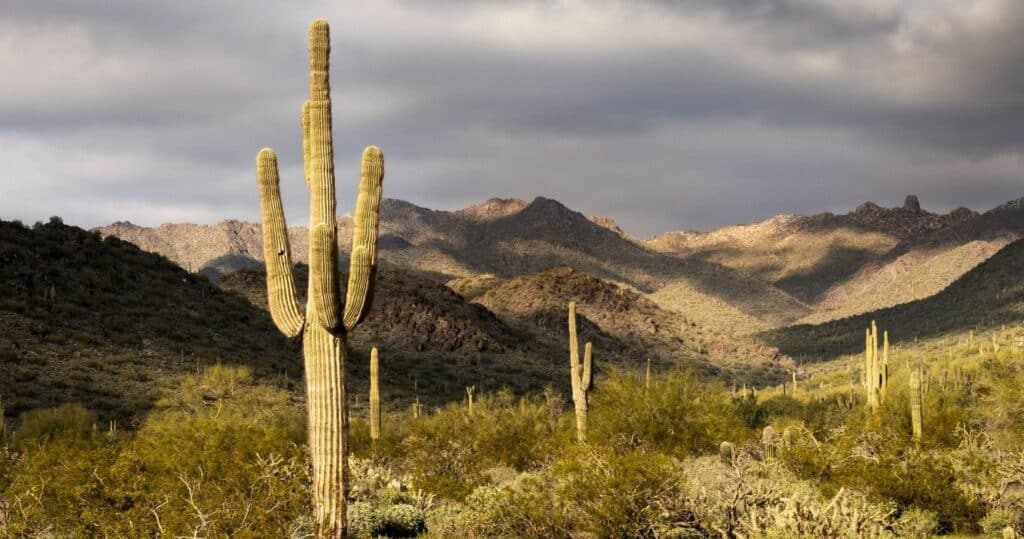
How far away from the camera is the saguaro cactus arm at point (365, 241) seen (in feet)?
41.4

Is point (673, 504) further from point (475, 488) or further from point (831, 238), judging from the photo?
point (831, 238)

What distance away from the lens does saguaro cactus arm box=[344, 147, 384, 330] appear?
1261cm

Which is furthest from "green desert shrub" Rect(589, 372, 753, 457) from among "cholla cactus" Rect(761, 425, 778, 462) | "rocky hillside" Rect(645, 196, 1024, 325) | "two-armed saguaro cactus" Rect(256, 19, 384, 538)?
"rocky hillside" Rect(645, 196, 1024, 325)

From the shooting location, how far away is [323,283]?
1234 cm

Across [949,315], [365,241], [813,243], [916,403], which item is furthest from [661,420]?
[813,243]

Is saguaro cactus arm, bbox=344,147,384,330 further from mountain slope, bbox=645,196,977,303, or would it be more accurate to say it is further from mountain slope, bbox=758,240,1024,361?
mountain slope, bbox=645,196,977,303

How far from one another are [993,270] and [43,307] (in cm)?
7556

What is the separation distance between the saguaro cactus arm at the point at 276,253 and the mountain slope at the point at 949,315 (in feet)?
227

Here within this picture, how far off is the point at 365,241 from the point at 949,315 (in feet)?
262

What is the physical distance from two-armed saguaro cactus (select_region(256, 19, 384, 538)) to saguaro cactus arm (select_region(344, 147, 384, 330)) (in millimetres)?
12

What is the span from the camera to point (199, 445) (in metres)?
17.8

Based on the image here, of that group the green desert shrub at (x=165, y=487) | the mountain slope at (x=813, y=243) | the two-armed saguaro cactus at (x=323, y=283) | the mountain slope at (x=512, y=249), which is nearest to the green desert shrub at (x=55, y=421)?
the green desert shrub at (x=165, y=487)

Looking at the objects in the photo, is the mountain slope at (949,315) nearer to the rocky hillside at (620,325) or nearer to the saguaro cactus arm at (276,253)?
the rocky hillside at (620,325)

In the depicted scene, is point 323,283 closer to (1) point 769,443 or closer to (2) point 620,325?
(1) point 769,443
